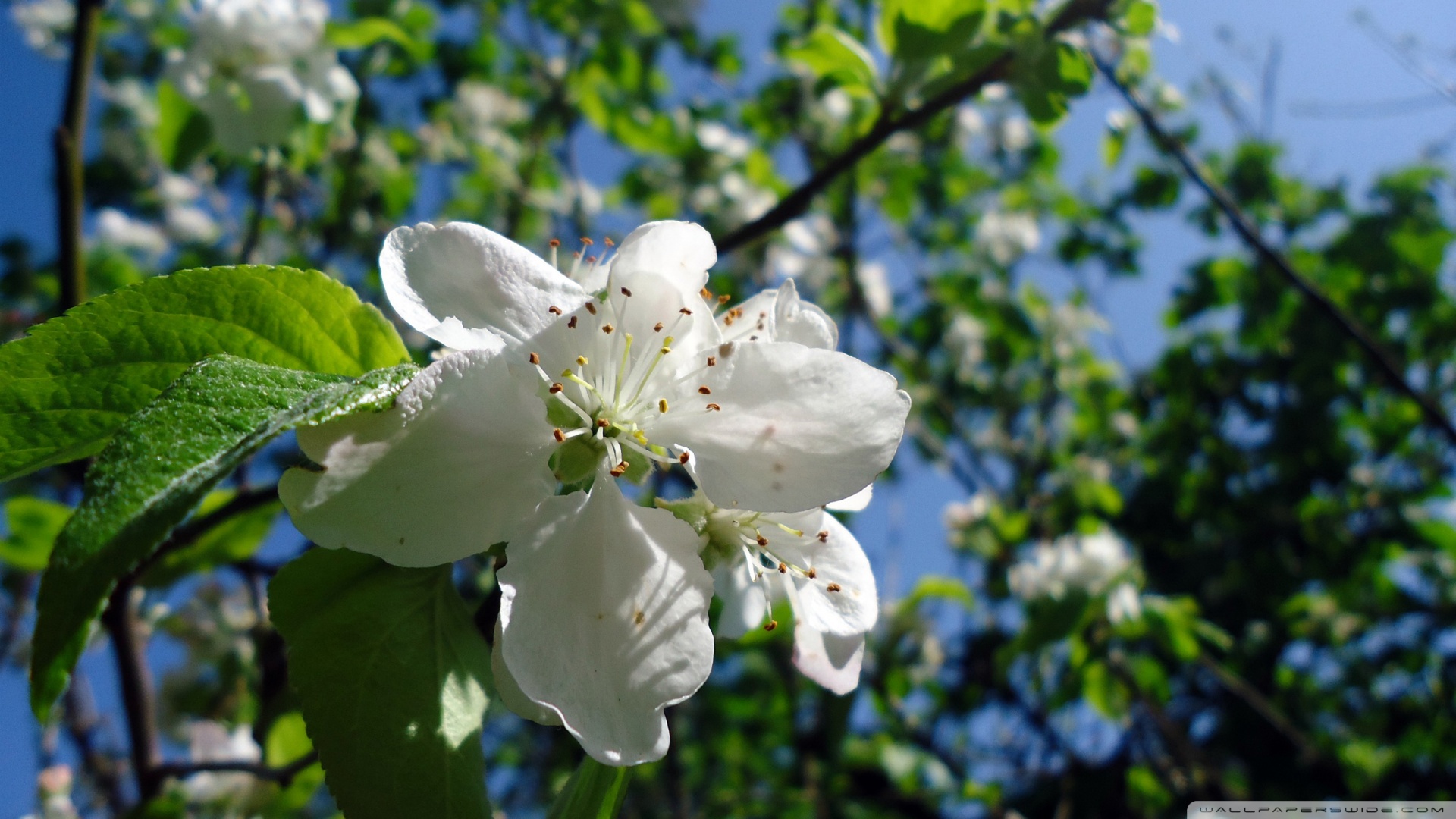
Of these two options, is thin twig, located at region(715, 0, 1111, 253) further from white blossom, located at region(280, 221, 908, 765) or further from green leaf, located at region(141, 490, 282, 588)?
green leaf, located at region(141, 490, 282, 588)

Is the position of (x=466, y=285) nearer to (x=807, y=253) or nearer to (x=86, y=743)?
(x=86, y=743)

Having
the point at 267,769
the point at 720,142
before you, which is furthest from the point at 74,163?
the point at 720,142

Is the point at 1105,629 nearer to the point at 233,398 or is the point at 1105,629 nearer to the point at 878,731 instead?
the point at 878,731

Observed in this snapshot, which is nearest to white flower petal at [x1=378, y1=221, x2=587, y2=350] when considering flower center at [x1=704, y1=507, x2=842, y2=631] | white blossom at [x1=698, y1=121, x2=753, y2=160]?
flower center at [x1=704, y1=507, x2=842, y2=631]

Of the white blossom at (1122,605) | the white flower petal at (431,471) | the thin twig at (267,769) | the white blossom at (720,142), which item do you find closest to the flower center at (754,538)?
the white flower petal at (431,471)

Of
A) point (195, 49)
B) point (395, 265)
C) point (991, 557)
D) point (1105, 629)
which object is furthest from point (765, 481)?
point (991, 557)

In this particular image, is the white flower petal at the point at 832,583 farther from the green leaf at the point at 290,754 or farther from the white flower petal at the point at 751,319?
the green leaf at the point at 290,754
